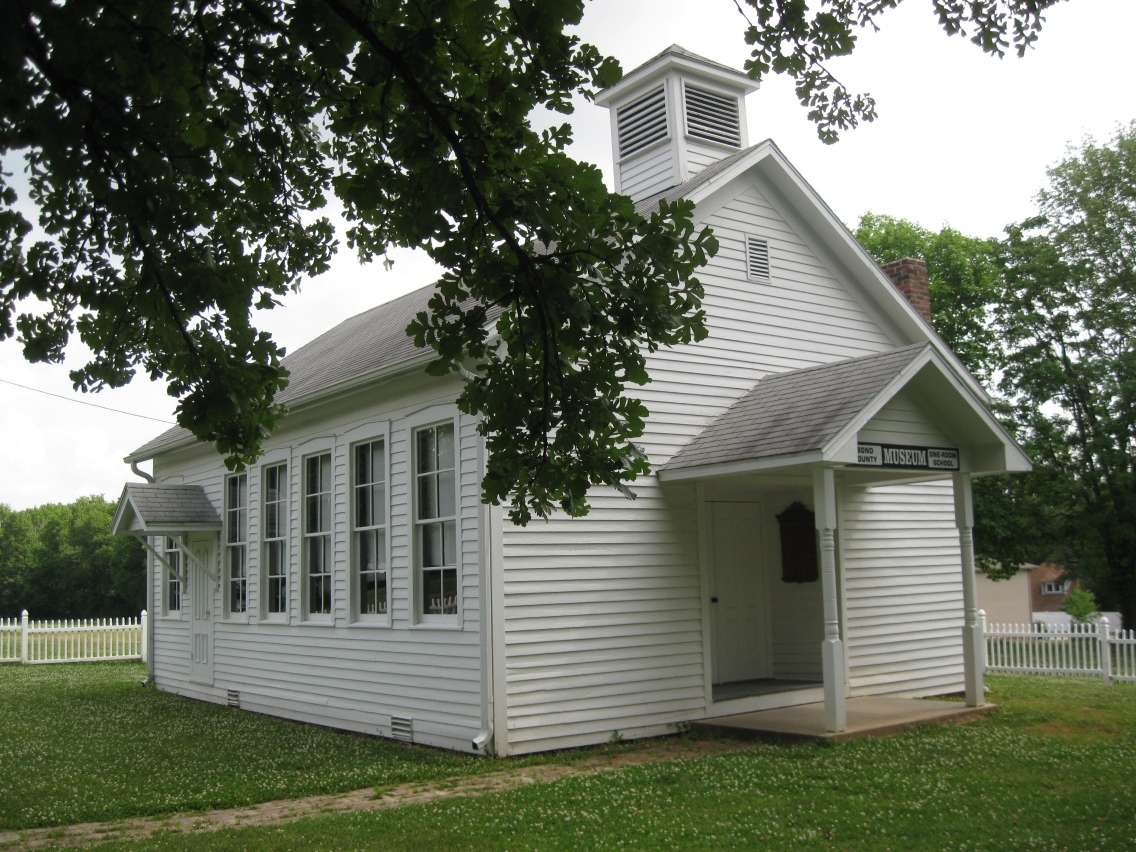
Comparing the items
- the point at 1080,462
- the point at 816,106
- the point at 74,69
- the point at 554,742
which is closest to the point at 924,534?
the point at 554,742

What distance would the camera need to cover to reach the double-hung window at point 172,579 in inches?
757

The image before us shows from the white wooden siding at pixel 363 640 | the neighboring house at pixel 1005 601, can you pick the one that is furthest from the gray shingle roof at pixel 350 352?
the neighboring house at pixel 1005 601

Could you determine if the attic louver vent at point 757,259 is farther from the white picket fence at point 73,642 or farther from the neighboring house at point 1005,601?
the neighboring house at point 1005,601

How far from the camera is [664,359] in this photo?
12727 mm

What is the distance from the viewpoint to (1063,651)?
63.4ft

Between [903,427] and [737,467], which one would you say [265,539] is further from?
[903,427]

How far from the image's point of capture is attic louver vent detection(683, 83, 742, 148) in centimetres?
1557

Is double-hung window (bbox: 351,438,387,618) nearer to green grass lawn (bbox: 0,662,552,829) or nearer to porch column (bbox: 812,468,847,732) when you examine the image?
green grass lawn (bbox: 0,662,552,829)

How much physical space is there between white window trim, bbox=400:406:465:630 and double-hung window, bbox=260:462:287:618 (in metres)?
3.72

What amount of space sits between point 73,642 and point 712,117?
20869mm

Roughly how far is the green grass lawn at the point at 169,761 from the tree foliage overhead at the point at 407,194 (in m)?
4.03

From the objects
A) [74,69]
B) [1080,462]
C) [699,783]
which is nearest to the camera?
[74,69]

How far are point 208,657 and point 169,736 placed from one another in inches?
175

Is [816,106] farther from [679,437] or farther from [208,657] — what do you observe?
[208,657]
